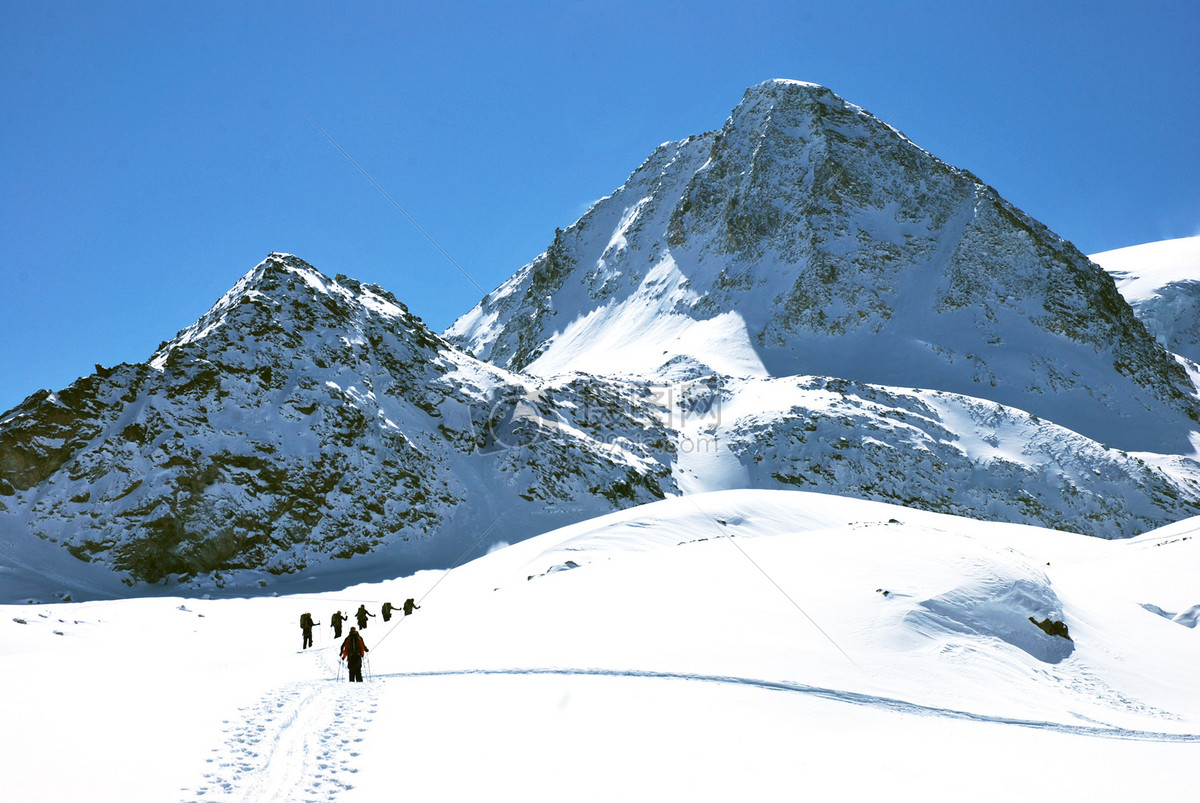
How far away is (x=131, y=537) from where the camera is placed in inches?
1446

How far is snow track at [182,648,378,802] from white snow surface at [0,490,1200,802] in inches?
1.7

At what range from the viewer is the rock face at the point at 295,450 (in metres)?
37.5

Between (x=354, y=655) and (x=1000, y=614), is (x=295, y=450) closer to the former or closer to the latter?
(x=354, y=655)

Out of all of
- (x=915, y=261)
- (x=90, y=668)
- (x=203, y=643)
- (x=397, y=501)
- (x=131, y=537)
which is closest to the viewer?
(x=90, y=668)

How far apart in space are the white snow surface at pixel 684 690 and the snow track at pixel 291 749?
0.04 meters

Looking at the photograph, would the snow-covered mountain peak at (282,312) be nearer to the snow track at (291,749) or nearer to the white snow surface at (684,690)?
the white snow surface at (684,690)

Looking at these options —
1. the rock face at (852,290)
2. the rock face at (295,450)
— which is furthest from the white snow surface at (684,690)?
the rock face at (852,290)

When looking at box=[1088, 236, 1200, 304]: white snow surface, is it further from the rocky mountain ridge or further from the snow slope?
the rocky mountain ridge

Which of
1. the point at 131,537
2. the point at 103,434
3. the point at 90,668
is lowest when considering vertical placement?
the point at 90,668

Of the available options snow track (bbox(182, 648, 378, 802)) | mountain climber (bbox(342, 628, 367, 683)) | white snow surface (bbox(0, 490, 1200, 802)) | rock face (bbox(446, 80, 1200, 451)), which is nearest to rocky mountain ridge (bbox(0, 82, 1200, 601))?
rock face (bbox(446, 80, 1200, 451))

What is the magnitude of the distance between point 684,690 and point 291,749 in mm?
5932

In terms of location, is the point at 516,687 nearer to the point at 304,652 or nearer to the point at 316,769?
the point at 316,769

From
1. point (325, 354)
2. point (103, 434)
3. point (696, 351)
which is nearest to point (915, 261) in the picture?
point (696, 351)

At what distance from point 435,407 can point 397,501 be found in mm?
9657
